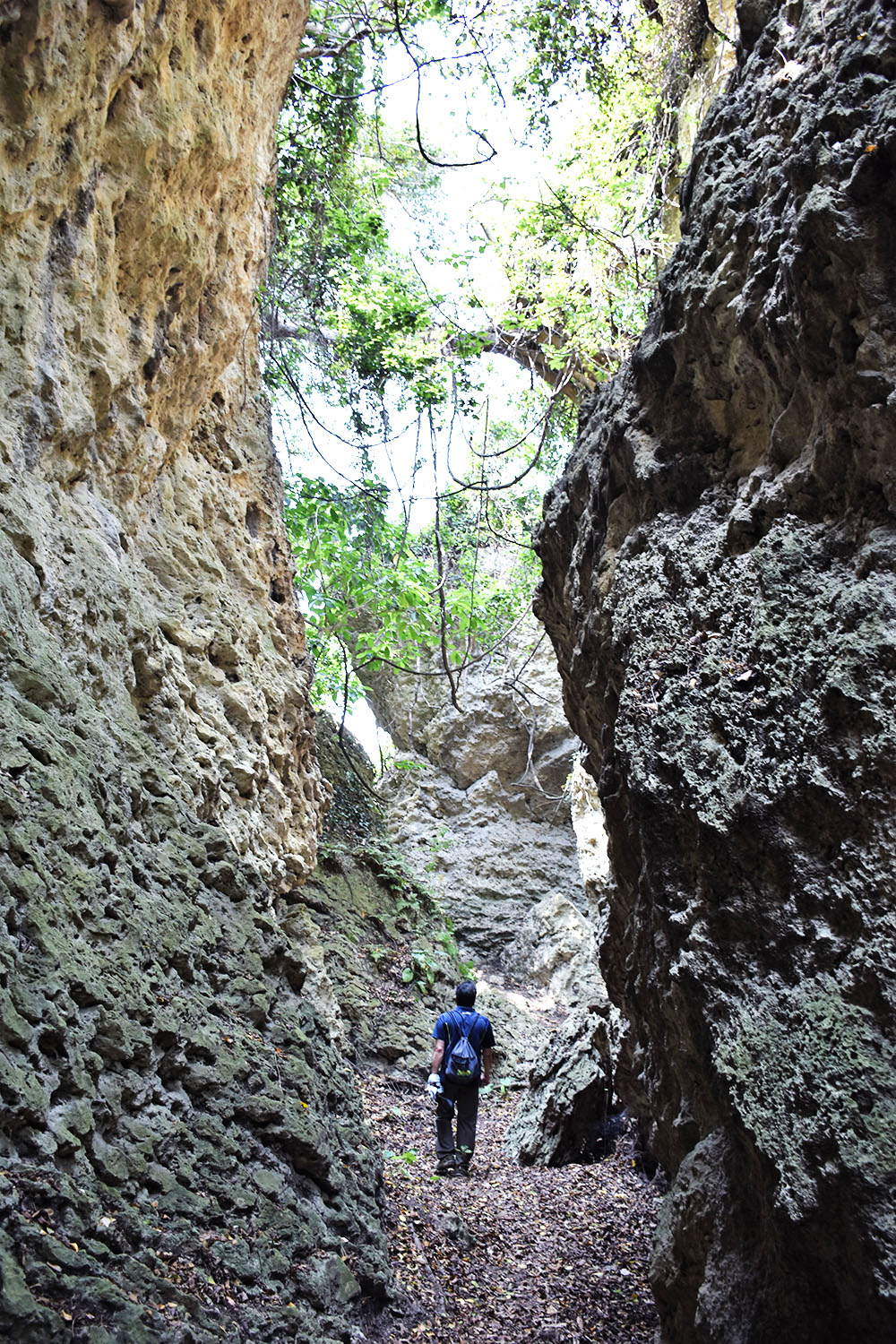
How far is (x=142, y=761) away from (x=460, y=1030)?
3.49m

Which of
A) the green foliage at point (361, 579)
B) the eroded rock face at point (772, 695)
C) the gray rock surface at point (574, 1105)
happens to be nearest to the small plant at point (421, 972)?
the gray rock surface at point (574, 1105)

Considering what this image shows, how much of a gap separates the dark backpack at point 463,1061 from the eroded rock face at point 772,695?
201 centimetres

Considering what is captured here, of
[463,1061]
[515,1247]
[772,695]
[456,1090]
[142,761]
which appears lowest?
[515,1247]

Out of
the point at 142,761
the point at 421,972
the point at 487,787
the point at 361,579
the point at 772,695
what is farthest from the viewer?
the point at 487,787

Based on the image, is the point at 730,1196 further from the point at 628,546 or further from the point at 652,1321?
the point at 628,546

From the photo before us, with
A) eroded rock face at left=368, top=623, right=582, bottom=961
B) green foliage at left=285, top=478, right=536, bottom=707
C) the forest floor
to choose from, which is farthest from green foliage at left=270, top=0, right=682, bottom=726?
the forest floor

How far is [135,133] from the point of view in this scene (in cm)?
400

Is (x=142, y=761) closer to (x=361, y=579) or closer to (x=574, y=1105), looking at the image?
(x=574, y=1105)

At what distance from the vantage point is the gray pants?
585 centimetres

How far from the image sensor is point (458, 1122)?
593 cm

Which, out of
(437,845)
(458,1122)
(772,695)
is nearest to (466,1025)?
(458,1122)

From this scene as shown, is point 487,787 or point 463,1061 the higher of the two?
point 487,787

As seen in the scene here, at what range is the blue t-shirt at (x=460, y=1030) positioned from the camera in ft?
20.0

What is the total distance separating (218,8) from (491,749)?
11.4 m
